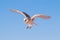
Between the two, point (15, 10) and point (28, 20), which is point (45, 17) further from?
point (15, 10)

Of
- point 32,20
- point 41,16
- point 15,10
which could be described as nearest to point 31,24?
point 32,20

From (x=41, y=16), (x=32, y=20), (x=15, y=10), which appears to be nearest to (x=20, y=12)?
(x=15, y=10)

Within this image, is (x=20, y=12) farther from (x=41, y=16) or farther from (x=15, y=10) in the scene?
(x=41, y=16)

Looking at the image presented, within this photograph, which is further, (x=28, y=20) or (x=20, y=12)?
(x=20, y=12)

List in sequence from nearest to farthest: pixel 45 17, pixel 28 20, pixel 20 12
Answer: pixel 45 17
pixel 28 20
pixel 20 12

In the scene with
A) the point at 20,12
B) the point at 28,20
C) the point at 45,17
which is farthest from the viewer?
the point at 20,12

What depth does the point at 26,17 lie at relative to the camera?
8.06 meters

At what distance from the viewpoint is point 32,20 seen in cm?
785

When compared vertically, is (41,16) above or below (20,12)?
below

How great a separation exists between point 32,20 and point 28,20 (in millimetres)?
196

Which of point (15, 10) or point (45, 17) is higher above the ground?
point (15, 10)

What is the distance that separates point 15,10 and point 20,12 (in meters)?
0.49

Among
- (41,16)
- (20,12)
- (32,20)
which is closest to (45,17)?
(41,16)

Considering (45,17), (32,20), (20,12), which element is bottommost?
(45,17)
